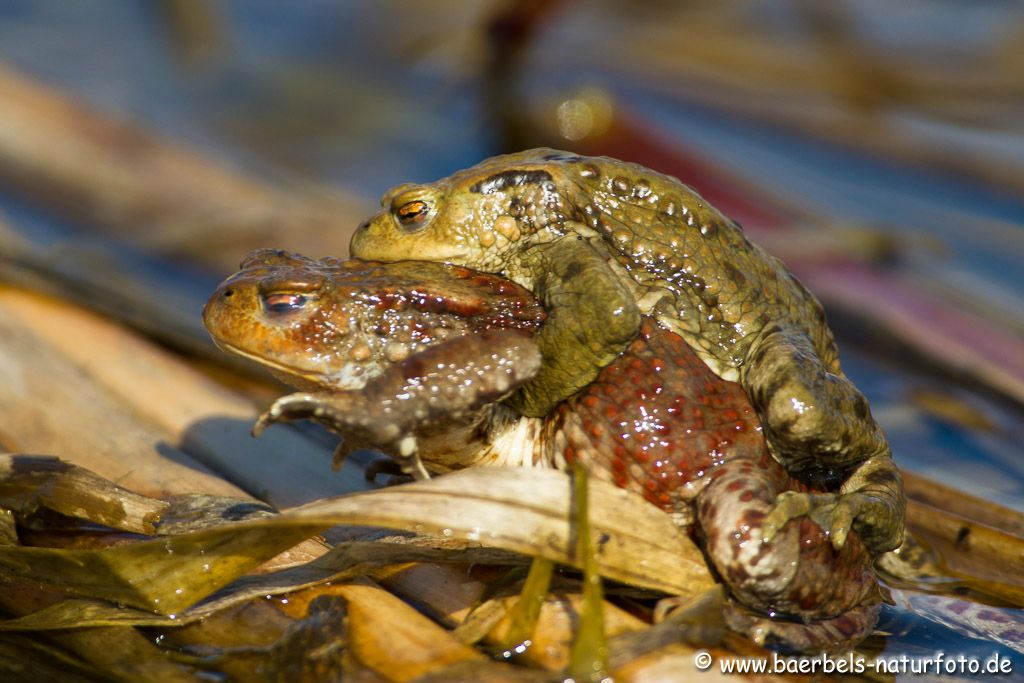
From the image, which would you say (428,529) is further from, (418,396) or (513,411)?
(513,411)

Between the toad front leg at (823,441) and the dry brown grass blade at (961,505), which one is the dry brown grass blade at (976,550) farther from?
the toad front leg at (823,441)

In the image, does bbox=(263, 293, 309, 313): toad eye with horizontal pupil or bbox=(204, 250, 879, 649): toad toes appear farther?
bbox=(263, 293, 309, 313): toad eye with horizontal pupil

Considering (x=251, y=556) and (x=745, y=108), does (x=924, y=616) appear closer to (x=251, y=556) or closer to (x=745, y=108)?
(x=251, y=556)

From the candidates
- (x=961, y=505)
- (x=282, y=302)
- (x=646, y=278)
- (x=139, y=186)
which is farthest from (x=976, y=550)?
(x=139, y=186)

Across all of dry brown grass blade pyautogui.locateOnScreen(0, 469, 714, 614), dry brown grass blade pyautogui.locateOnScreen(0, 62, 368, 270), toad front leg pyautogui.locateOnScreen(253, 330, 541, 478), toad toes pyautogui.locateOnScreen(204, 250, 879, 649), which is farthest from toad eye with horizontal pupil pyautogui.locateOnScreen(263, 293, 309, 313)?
dry brown grass blade pyautogui.locateOnScreen(0, 62, 368, 270)

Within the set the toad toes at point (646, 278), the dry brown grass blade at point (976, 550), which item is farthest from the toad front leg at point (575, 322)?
the dry brown grass blade at point (976, 550)

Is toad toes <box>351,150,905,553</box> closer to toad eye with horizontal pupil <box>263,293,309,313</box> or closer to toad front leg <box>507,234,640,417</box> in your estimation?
toad front leg <box>507,234,640,417</box>
